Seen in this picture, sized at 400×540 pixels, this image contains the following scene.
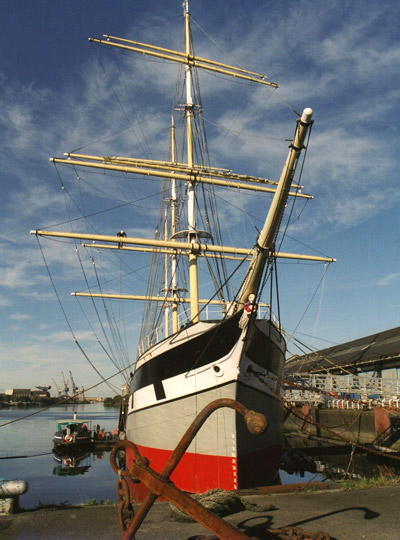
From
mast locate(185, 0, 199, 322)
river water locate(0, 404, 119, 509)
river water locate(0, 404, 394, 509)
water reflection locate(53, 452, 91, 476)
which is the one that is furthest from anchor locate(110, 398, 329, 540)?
water reflection locate(53, 452, 91, 476)

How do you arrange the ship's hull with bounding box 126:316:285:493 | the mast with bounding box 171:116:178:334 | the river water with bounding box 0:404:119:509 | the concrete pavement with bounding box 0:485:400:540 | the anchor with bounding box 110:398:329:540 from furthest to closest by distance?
the mast with bounding box 171:116:178:334 → the river water with bounding box 0:404:119:509 → the ship's hull with bounding box 126:316:285:493 → the concrete pavement with bounding box 0:485:400:540 → the anchor with bounding box 110:398:329:540

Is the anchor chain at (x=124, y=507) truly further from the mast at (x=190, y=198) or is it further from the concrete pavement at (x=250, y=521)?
the mast at (x=190, y=198)

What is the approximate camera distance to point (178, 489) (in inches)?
119

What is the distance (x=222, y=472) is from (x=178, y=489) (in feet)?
25.4

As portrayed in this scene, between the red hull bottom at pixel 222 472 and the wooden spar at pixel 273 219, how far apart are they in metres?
3.97

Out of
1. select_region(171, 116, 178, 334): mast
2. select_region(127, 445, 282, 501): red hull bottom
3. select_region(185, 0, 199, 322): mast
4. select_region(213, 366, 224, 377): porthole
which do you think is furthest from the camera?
select_region(171, 116, 178, 334): mast

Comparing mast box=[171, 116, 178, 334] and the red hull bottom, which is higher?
mast box=[171, 116, 178, 334]

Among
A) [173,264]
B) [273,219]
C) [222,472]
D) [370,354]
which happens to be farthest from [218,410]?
[370,354]

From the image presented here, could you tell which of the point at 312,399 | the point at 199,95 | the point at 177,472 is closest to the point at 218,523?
the point at 177,472

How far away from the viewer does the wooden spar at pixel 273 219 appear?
9156 millimetres

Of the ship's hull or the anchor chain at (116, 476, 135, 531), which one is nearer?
the anchor chain at (116, 476, 135, 531)

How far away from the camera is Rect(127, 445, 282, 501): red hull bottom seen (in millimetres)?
9906

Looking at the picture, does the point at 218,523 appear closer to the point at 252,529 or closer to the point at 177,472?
the point at 252,529

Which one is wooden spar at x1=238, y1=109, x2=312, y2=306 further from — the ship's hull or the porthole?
the porthole
